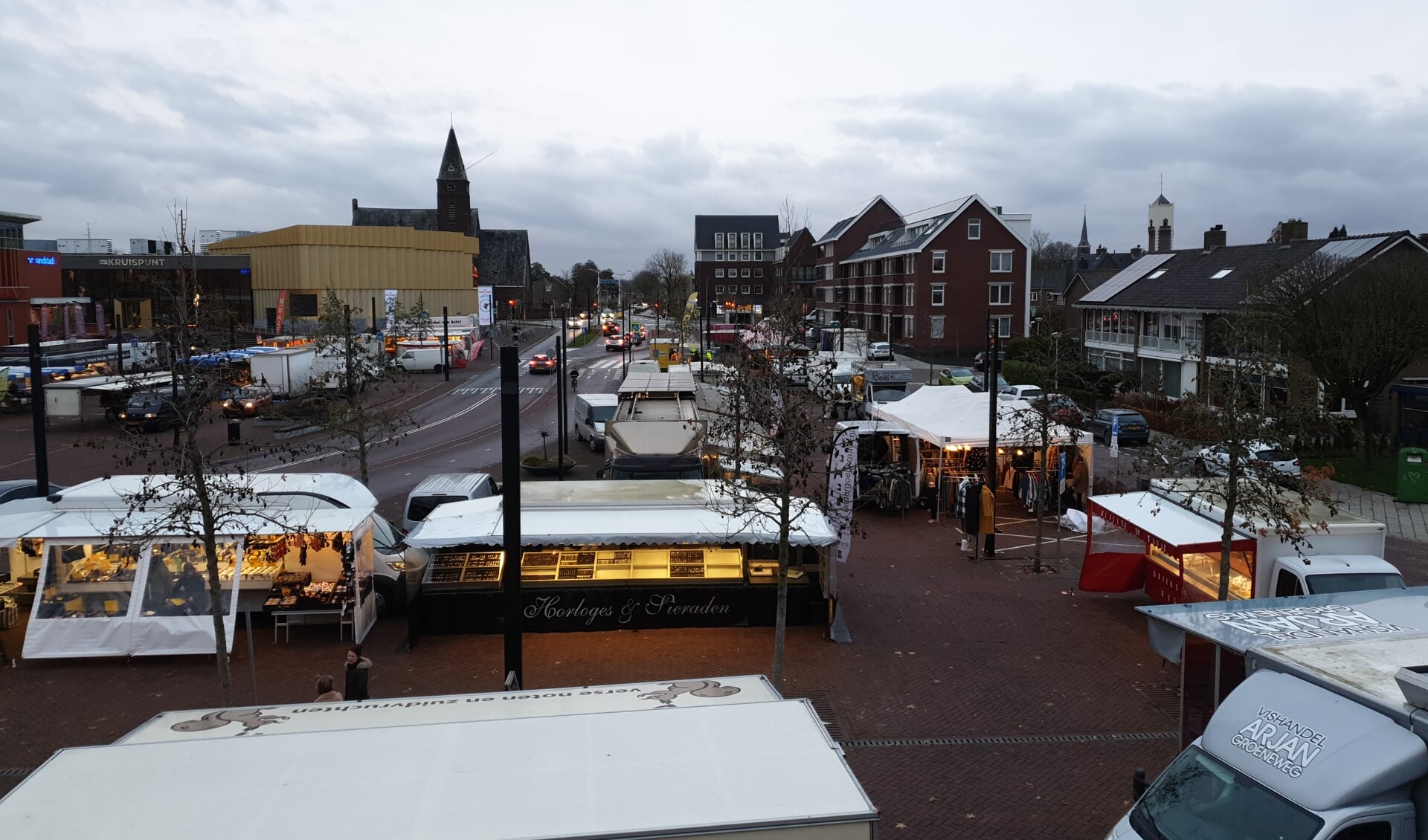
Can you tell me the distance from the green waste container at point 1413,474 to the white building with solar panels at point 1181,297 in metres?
12.0

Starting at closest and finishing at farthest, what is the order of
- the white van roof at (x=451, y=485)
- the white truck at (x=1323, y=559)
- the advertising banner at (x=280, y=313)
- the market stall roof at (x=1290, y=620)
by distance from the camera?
the market stall roof at (x=1290, y=620), the white truck at (x=1323, y=559), the white van roof at (x=451, y=485), the advertising banner at (x=280, y=313)

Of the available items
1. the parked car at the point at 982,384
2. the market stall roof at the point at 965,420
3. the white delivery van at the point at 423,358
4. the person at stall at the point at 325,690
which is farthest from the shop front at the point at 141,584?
the white delivery van at the point at 423,358

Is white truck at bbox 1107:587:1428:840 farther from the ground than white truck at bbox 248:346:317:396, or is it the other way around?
white truck at bbox 248:346:317:396

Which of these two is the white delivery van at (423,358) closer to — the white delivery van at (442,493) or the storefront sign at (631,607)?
the white delivery van at (442,493)

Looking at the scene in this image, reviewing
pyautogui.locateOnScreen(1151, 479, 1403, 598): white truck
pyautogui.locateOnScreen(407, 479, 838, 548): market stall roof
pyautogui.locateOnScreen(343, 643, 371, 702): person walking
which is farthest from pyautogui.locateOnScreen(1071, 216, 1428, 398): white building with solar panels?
pyautogui.locateOnScreen(343, 643, 371, 702): person walking

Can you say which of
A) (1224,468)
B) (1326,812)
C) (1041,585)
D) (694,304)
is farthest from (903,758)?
(694,304)

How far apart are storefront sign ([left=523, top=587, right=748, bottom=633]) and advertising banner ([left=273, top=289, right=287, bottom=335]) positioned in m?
60.0

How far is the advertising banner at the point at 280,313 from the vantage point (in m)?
67.4

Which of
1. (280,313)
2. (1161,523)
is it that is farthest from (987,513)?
(280,313)

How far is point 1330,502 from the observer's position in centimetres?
1229

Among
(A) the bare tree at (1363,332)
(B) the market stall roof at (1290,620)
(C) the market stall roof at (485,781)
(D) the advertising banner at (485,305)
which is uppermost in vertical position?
(D) the advertising banner at (485,305)

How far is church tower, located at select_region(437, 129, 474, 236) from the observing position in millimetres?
111625

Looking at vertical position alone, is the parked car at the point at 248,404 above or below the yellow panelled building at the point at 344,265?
below

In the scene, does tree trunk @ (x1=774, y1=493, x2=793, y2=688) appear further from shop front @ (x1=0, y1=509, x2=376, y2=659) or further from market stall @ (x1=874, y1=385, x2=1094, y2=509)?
market stall @ (x1=874, y1=385, x2=1094, y2=509)
